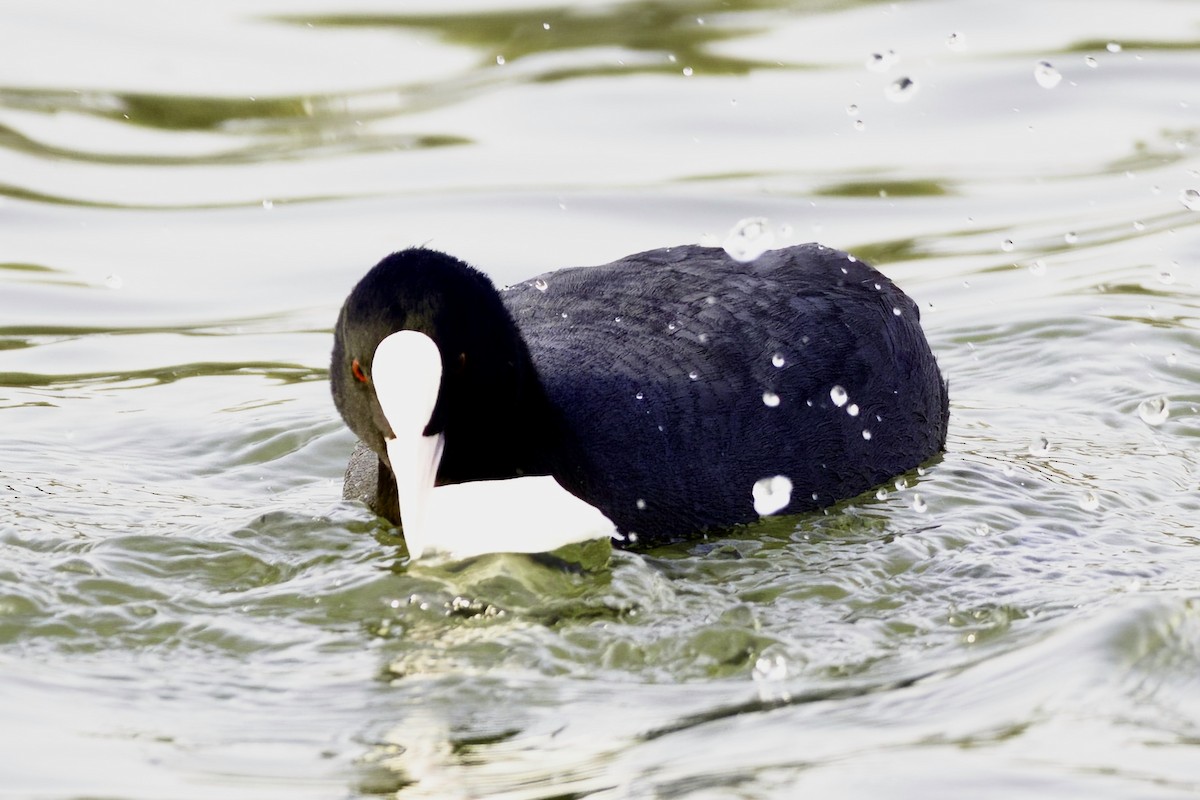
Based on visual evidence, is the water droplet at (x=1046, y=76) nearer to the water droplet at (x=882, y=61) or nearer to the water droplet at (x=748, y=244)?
the water droplet at (x=882, y=61)

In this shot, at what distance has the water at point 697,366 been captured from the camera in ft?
11.1

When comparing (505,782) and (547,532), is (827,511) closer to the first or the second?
(547,532)

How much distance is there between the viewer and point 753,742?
130 inches

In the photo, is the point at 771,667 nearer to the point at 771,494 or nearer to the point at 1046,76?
the point at 771,494

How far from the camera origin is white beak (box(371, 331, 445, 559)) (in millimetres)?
3895

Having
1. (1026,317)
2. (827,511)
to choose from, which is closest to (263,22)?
(1026,317)

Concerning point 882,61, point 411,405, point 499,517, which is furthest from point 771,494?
point 882,61

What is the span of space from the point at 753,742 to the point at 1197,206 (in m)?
5.00

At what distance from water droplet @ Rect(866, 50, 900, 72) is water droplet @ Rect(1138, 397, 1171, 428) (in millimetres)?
3431

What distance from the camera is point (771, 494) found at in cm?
452

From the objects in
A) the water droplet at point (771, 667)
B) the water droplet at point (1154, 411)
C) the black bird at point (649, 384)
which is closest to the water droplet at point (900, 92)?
the water droplet at point (1154, 411)

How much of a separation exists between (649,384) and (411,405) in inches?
27.6

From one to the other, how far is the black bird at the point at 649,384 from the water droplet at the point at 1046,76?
3.74 metres

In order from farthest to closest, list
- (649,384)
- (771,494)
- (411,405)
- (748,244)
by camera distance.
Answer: (748,244), (771,494), (649,384), (411,405)
